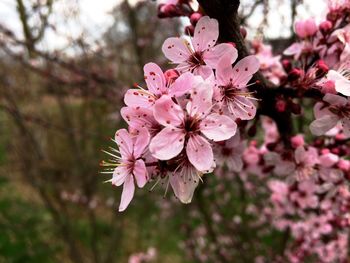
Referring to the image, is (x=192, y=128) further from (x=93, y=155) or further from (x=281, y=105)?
(x=93, y=155)

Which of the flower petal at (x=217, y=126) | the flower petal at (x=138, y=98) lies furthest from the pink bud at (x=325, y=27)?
the flower petal at (x=138, y=98)

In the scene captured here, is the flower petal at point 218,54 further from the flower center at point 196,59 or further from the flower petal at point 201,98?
the flower petal at point 201,98

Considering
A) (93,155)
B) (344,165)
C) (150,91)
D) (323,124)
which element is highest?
(150,91)

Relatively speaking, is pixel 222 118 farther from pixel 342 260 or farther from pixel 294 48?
pixel 342 260

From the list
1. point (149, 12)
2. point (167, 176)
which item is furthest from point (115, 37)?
point (167, 176)

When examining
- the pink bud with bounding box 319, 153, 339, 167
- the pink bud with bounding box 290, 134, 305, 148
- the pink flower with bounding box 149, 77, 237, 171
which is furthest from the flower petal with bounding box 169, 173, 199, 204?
the pink bud with bounding box 319, 153, 339, 167

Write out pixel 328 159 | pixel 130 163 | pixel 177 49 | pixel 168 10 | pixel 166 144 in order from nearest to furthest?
pixel 166 144 → pixel 130 163 → pixel 177 49 → pixel 168 10 → pixel 328 159

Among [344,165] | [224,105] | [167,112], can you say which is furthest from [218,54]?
[344,165]
